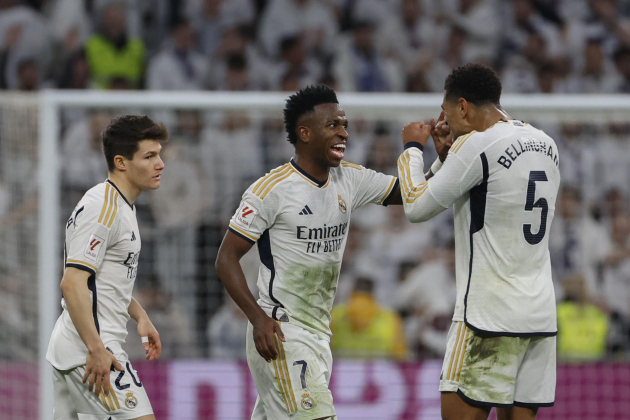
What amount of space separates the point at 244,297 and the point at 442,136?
1318 mm

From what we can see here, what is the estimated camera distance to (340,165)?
16.0ft

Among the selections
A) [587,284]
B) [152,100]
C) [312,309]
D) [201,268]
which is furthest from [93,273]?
[587,284]

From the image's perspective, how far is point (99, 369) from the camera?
404 cm

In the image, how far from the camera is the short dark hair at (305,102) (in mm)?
4590

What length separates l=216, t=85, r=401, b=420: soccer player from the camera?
14.5 feet

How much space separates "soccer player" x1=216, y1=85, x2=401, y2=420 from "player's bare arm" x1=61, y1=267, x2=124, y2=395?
70 centimetres

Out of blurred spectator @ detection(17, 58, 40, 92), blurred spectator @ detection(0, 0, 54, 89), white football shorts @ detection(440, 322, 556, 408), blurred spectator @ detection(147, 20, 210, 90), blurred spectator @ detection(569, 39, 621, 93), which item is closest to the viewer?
white football shorts @ detection(440, 322, 556, 408)

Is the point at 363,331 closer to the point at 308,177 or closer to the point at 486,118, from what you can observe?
the point at 308,177

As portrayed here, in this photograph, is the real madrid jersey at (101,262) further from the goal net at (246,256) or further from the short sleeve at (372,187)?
the goal net at (246,256)

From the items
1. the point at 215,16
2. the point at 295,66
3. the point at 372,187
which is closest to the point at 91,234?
the point at 372,187

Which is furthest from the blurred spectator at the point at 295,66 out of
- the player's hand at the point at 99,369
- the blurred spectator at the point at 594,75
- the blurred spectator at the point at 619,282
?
the player's hand at the point at 99,369

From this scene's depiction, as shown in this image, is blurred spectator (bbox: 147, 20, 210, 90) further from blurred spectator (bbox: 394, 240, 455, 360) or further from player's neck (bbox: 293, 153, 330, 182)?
player's neck (bbox: 293, 153, 330, 182)

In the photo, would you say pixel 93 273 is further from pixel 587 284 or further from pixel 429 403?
pixel 587 284

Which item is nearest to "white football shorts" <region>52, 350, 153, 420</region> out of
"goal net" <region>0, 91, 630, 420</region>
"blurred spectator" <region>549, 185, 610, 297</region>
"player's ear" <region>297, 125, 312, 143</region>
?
"player's ear" <region>297, 125, 312, 143</region>
